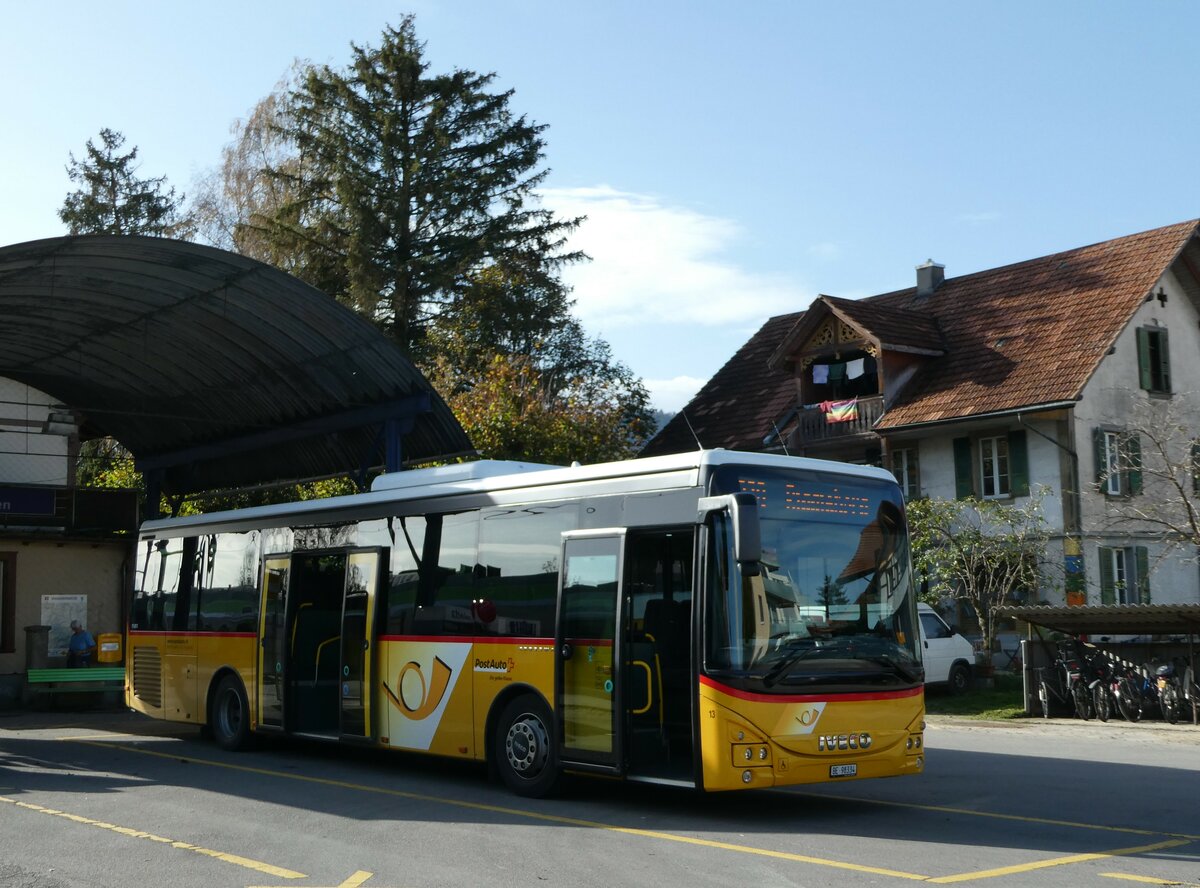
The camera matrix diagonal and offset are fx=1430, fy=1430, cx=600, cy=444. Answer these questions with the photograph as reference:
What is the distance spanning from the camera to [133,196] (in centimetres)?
6119

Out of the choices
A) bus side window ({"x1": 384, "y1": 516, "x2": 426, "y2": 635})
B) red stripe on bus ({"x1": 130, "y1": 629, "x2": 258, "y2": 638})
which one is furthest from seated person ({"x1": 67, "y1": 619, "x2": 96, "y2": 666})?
bus side window ({"x1": 384, "y1": 516, "x2": 426, "y2": 635})

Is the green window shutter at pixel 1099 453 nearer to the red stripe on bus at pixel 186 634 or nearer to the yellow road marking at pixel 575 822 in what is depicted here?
the red stripe on bus at pixel 186 634

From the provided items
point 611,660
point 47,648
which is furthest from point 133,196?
point 611,660

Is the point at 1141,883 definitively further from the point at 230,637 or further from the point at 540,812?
the point at 230,637

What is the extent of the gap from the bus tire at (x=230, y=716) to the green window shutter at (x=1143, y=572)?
25.0 m

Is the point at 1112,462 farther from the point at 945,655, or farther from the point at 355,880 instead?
the point at 355,880

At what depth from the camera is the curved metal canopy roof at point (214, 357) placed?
21016 millimetres

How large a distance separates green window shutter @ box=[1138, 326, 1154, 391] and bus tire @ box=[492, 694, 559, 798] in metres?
28.6

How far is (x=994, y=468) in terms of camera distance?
36562 mm

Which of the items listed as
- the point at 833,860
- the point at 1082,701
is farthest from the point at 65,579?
the point at 833,860

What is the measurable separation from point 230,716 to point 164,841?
774 centimetres

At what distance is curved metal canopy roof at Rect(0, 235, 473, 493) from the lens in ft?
68.9

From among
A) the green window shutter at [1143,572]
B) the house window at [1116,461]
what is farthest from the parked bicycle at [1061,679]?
the green window shutter at [1143,572]

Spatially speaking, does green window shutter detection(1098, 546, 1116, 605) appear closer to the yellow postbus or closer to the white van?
the white van
